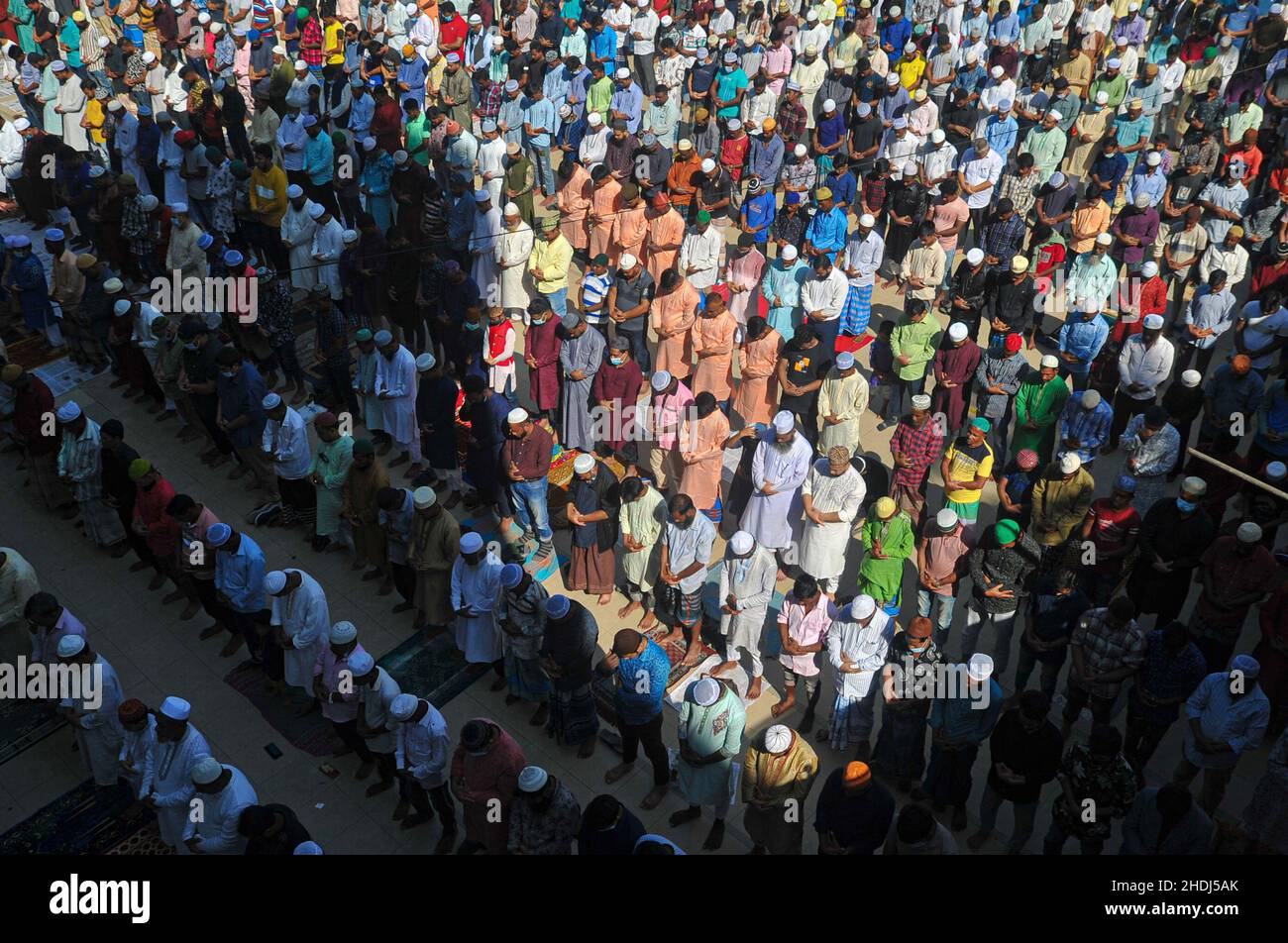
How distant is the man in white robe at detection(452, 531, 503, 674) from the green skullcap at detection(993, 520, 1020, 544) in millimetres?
3596

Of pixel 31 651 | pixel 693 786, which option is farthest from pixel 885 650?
pixel 31 651

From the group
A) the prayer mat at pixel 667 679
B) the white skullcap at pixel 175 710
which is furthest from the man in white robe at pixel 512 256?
the white skullcap at pixel 175 710

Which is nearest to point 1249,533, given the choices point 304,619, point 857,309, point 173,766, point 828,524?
point 828,524

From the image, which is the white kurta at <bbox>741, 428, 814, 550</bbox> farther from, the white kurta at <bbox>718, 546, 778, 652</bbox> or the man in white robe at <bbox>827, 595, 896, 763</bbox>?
the man in white robe at <bbox>827, 595, 896, 763</bbox>

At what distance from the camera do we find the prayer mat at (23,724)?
893 cm

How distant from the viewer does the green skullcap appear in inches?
318

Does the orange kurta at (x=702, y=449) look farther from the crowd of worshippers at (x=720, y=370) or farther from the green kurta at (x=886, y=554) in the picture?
the green kurta at (x=886, y=554)

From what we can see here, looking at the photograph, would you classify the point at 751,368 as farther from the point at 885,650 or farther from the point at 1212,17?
the point at 1212,17

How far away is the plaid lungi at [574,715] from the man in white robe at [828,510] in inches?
81.9

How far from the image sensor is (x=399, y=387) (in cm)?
1045

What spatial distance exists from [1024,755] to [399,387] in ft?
20.6

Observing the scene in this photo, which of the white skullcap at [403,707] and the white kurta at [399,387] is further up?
the white kurta at [399,387]

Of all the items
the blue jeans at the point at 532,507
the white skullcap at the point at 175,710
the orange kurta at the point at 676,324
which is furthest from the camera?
the orange kurta at the point at 676,324
